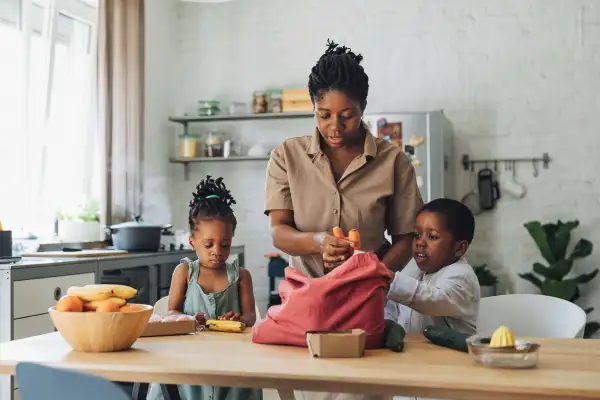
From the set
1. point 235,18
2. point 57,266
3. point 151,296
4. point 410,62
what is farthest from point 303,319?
point 235,18

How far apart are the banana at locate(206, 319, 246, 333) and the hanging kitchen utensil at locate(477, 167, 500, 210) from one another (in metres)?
3.41

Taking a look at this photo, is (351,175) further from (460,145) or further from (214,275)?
(460,145)

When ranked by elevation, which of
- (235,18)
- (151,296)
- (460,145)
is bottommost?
(151,296)

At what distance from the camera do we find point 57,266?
125 inches

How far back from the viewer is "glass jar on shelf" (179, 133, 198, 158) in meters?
5.39

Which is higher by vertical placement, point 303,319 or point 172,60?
point 172,60

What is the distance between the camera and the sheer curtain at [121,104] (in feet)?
14.8

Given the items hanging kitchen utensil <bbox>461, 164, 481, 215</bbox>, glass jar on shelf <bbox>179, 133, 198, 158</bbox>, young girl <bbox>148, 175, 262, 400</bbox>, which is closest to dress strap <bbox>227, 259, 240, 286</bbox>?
young girl <bbox>148, 175, 262, 400</bbox>

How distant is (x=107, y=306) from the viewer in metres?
1.59

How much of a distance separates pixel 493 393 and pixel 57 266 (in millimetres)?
2325

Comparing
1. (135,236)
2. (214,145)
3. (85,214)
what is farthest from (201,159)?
(135,236)

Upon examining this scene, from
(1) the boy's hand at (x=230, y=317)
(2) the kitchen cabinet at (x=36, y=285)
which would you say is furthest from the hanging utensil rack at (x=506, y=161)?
(1) the boy's hand at (x=230, y=317)

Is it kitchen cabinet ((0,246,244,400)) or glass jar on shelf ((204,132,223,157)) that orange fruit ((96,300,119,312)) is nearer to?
kitchen cabinet ((0,246,244,400))

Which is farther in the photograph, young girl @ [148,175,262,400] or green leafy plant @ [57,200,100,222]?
green leafy plant @ [57,200,100,222]
